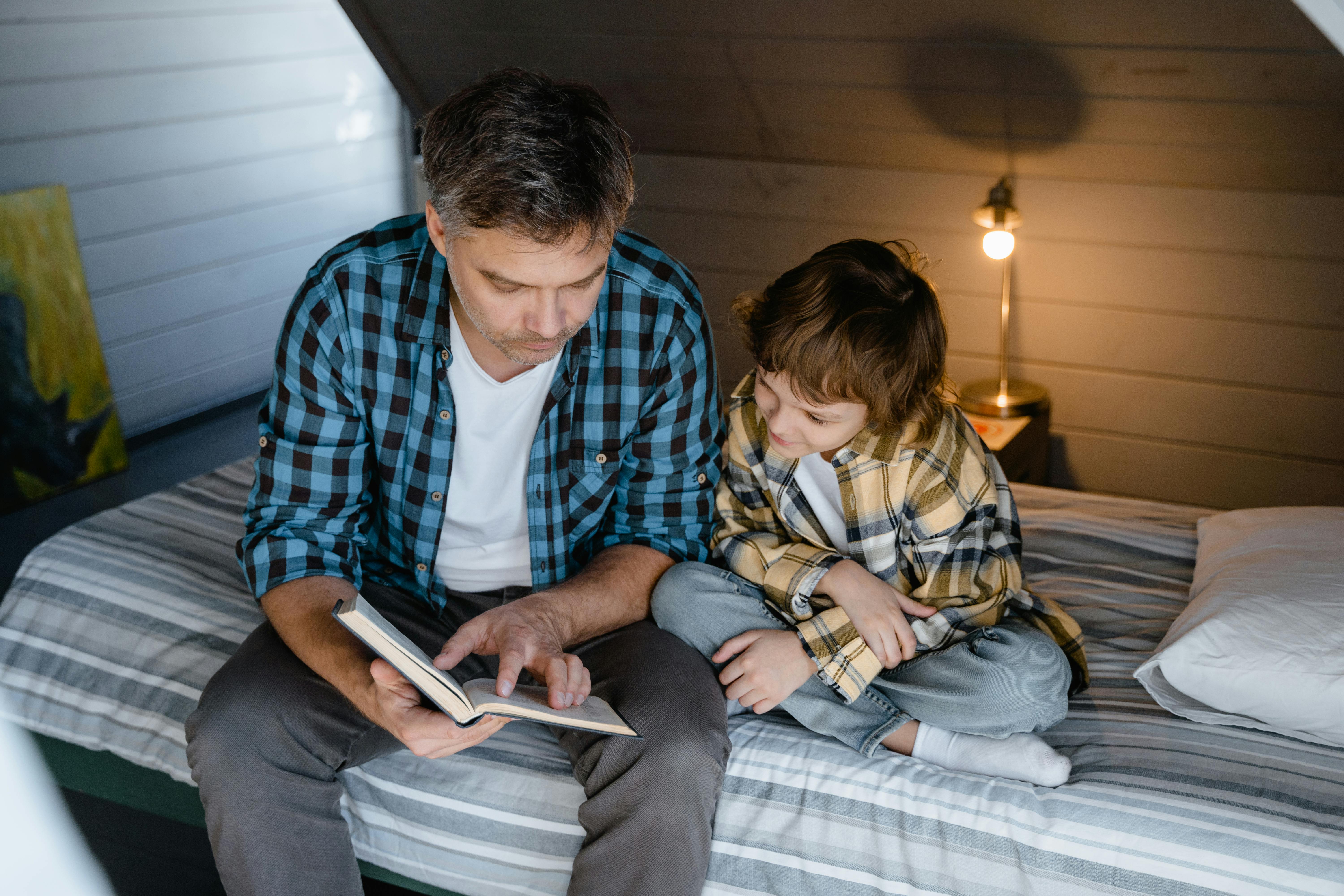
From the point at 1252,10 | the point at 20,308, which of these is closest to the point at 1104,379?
the point at 1252,10

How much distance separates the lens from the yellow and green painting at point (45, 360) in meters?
2.87

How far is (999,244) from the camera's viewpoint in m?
2.35

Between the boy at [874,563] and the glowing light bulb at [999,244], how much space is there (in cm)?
→ 96

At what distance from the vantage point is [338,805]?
1.30 metres

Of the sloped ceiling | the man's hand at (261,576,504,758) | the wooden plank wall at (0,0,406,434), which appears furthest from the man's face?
the wooden plank wall at (0,0,406,434)

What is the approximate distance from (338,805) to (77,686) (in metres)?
0.54

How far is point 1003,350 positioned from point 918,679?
56.7 inches

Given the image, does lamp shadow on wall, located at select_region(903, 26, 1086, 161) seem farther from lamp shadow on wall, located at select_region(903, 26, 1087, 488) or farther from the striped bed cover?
the striped bed cover

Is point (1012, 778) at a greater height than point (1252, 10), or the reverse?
point (1252, 10)

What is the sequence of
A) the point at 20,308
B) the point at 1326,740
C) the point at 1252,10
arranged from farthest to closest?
the point at 20,308
the point at 1252,10
the point at 1326,740

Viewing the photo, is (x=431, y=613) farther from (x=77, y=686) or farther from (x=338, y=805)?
(x=77, y=686)

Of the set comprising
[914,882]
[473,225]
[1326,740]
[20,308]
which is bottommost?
[914,882]

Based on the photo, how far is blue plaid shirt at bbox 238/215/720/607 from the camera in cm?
140

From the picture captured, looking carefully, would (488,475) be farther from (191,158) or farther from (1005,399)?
(191,158)
